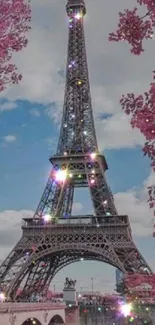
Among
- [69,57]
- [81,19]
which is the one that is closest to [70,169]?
[69,57]

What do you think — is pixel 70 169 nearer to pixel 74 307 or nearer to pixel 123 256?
pixel 123 256

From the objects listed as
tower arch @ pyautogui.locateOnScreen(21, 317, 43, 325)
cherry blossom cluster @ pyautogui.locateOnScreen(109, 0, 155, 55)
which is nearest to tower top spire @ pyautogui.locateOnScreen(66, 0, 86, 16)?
tower arch @ pyautogui.locateOnScreen(21, 317, 43, 325)

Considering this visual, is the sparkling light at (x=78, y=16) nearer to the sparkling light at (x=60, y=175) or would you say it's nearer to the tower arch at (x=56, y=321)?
the sparkling light at (x=60, y=175)

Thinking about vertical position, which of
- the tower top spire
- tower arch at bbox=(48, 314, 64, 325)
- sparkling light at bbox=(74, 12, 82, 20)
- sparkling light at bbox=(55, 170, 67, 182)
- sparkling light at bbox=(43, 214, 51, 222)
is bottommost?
tower arch at bbox=(48, 314, 64, 325)

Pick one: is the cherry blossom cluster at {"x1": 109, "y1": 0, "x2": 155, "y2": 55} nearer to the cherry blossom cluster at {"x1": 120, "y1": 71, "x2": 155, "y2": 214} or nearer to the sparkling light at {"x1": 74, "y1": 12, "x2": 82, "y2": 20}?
the cherry blossom cluster at {"x1": 120, "y1": 71, "x2": 155, "y2": 214}

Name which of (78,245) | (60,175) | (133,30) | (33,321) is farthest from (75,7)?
(133,30)

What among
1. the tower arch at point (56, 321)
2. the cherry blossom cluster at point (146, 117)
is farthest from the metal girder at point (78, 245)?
the cherry blossom cluster at point (146, 117)

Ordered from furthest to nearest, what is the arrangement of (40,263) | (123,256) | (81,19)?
(81,19)
(40,263)
(123,256)
